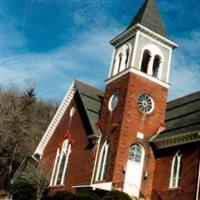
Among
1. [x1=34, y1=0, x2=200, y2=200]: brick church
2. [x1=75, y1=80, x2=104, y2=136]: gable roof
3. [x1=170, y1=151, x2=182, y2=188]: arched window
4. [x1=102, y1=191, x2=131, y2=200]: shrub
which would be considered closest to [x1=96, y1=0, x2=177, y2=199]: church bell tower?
[x1=34, y1=0, x2=200, y2=200]: brick church

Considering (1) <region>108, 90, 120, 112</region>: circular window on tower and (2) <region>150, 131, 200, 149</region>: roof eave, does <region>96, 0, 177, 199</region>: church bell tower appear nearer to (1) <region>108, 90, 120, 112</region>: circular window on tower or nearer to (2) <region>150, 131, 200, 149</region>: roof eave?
(1) <region>108, 90, 120, 112</region>: circular window on tower

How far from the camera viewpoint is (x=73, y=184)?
30.4 metres

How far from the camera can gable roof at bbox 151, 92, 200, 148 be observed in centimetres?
2441

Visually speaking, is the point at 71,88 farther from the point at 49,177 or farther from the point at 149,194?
the point at 149,194

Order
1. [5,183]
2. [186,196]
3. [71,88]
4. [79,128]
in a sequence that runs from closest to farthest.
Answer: [186,196], [79,128], [71,88], [5,183]

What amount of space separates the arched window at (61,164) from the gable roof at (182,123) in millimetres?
8652

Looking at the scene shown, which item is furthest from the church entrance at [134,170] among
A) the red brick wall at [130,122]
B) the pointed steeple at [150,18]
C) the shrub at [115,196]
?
the pointed steeple at [150,18]

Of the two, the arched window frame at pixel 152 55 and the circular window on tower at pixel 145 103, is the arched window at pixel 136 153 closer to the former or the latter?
the circular window on tower at pixel 145 103

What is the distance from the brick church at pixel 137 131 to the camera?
2512 centimetres

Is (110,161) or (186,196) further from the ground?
(110,161)

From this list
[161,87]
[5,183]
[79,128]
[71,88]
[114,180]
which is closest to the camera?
[114,180]

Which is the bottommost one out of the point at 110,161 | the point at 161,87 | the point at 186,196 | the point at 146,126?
the point at 186,196

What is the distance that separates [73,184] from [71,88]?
8802 millimetres

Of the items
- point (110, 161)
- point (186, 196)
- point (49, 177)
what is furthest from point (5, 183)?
point (186, 196)
